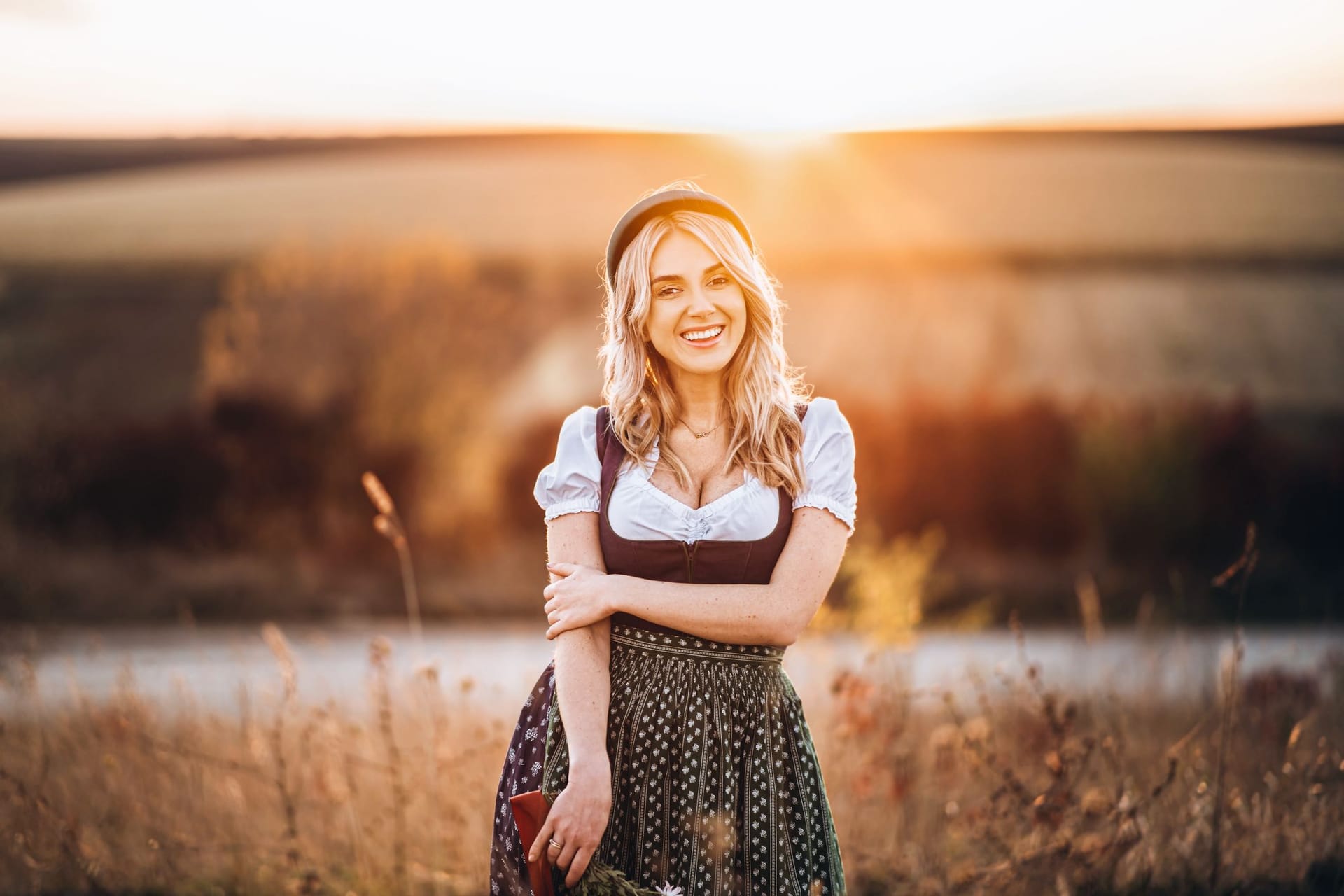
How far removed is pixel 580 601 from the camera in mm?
2258

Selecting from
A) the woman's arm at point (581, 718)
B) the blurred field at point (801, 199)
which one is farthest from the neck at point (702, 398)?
the blurred field at point (801, 199)

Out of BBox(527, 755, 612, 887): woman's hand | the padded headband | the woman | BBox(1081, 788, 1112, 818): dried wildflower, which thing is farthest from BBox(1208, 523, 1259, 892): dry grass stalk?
BBox(527, 755, 612, 887): woman's hand

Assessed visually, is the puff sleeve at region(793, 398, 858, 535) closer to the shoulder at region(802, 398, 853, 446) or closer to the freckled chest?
the shoulder at region(802, 398, 853, 446)

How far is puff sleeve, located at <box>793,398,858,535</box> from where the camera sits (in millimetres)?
2359

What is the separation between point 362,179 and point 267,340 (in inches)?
361

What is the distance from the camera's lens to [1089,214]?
63.0 ft

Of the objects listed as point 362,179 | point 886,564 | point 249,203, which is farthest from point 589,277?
point 886,564

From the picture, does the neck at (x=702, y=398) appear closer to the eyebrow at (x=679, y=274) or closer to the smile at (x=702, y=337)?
the smile at (x=702, y=337)

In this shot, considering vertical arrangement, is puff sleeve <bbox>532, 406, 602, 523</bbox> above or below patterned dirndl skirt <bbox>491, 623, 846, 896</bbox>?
above

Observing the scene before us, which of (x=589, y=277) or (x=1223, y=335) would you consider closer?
(x=1223, y=335)

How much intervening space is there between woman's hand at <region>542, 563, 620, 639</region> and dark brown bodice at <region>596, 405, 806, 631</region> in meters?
0.08

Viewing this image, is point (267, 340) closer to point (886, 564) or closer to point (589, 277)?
point (589, 277)

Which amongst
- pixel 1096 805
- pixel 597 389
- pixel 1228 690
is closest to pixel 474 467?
pixel 597 389

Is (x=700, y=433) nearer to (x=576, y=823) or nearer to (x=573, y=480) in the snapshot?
(x=573, y=480)
